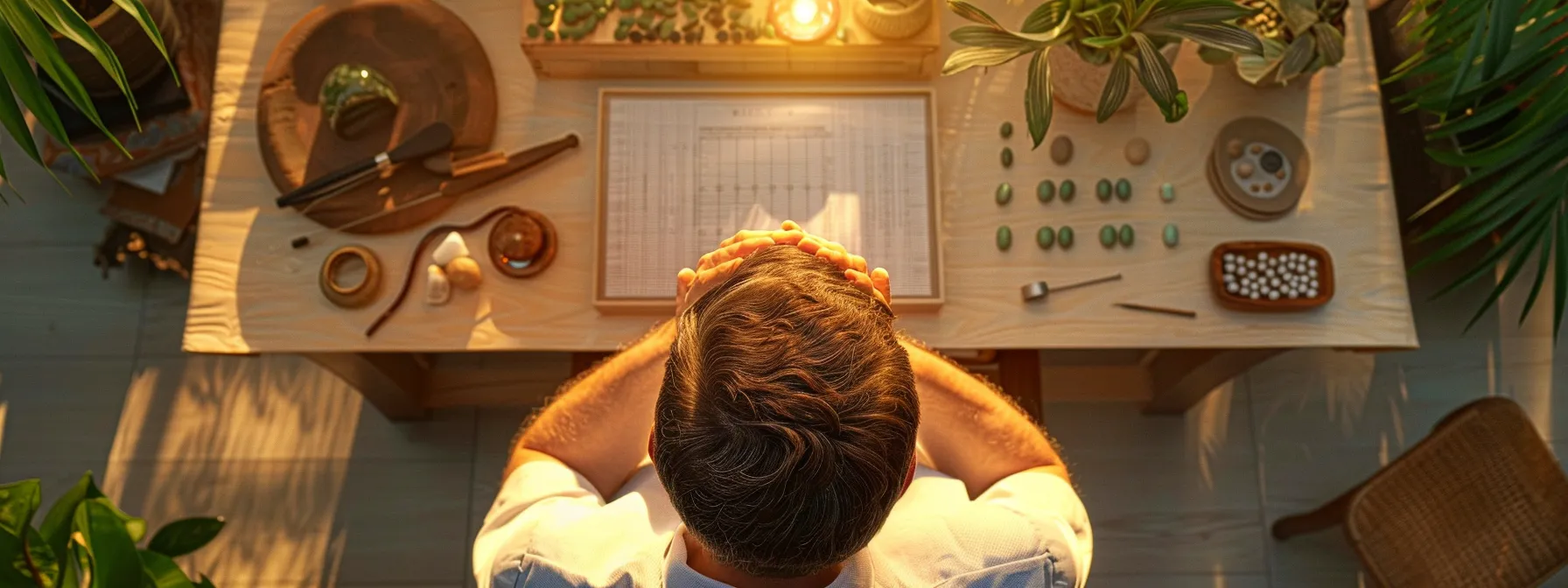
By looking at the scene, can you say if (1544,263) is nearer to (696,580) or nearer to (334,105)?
(696,580)

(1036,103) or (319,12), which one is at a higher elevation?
(319,12)

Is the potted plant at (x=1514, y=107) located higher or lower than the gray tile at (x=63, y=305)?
higher

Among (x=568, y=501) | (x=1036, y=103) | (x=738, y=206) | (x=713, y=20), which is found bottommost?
(x=568, y=501)

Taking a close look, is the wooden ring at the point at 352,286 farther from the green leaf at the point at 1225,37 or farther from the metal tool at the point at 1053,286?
the green leaf at the point at 1225,37

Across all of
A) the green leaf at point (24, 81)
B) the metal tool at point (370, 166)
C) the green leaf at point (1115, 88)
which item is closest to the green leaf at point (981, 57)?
the green leaf at point (1115, 88)

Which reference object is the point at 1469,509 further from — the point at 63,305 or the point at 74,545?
the point at 63,305

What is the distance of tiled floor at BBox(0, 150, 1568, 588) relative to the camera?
216 cm

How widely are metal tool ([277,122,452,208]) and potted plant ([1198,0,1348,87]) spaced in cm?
126

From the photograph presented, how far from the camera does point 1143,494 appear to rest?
2.20m

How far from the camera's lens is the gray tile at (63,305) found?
2.27 metres

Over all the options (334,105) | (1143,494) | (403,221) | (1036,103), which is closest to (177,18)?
(334,105)

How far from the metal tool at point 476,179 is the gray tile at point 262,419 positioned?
76cm

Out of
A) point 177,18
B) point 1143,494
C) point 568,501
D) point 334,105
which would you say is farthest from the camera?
point 1143,494

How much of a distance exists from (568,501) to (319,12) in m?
1.02
